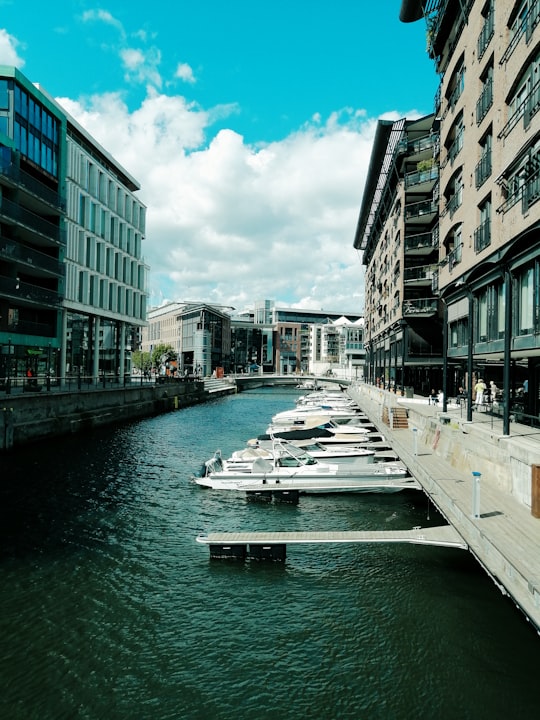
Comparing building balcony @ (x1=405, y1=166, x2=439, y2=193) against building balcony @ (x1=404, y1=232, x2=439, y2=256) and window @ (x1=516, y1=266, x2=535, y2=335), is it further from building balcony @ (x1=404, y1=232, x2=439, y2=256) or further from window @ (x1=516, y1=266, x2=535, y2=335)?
window @ (x1=516, y1=266, x2=535, y2=335)

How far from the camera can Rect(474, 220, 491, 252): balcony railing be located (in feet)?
87.6

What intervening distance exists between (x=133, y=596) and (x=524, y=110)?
23027mm

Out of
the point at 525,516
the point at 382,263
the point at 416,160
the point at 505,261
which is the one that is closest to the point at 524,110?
the point at 505,261

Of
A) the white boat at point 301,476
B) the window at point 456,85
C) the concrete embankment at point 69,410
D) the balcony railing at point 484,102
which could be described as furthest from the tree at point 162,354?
the balcony railing at point 484,102

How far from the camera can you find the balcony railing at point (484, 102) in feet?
86.9

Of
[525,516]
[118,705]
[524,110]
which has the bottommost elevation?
[118,705]

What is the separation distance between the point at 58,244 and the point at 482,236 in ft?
144

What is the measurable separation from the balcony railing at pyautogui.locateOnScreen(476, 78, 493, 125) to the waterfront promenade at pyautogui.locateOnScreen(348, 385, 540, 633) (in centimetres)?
1583

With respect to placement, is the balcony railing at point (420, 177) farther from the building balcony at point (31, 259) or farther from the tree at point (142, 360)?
the tree at point (142, 360)

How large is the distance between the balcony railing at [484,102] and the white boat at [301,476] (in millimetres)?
18955

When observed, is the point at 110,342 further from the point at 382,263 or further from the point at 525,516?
the point at 525,516

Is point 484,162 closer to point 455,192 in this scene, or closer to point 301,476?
point 455,192

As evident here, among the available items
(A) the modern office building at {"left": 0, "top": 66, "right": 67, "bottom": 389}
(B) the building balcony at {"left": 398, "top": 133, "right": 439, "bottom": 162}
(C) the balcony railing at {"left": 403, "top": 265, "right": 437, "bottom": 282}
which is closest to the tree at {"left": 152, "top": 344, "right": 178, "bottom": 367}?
(A) the modern office building at {"left": 0, "top": 66, "right": 67, "bottom": 389}

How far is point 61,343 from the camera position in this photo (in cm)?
5809
